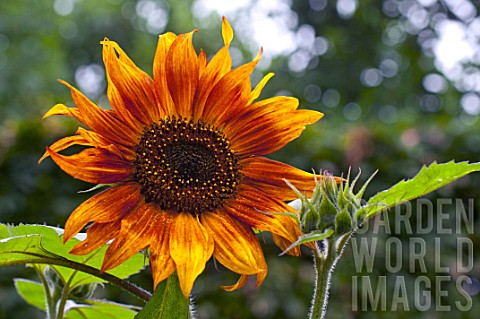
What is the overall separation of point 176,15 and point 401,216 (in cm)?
761

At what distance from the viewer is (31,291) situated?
2.66ft

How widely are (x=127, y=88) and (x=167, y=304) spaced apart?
0.57 feet

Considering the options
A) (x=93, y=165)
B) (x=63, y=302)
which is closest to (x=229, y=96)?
(x=93, y=165)

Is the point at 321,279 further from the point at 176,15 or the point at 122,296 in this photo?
the point at 176,15

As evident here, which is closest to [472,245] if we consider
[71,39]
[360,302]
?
[360,302]

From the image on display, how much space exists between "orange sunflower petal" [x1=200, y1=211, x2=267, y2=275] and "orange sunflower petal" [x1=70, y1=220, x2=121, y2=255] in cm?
7

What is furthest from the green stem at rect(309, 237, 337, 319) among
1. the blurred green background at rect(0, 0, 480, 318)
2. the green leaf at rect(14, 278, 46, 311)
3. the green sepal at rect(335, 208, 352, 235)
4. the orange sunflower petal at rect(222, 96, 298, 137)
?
the blurred green background at rect(0, 0, 480, 318)

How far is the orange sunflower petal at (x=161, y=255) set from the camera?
47cm

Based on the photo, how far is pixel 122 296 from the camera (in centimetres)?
250

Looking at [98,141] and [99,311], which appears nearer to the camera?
[98,141]

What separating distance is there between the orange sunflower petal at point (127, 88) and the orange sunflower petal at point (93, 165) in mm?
38

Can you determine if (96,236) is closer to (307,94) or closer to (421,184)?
(421,184)

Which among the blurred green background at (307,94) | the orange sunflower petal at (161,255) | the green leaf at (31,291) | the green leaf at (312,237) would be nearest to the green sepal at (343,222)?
the green leaf at (312,237)

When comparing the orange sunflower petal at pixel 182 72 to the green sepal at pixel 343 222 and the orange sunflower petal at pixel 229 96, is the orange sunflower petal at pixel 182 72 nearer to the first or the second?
the orange sunflower petal at pixel 229 96
